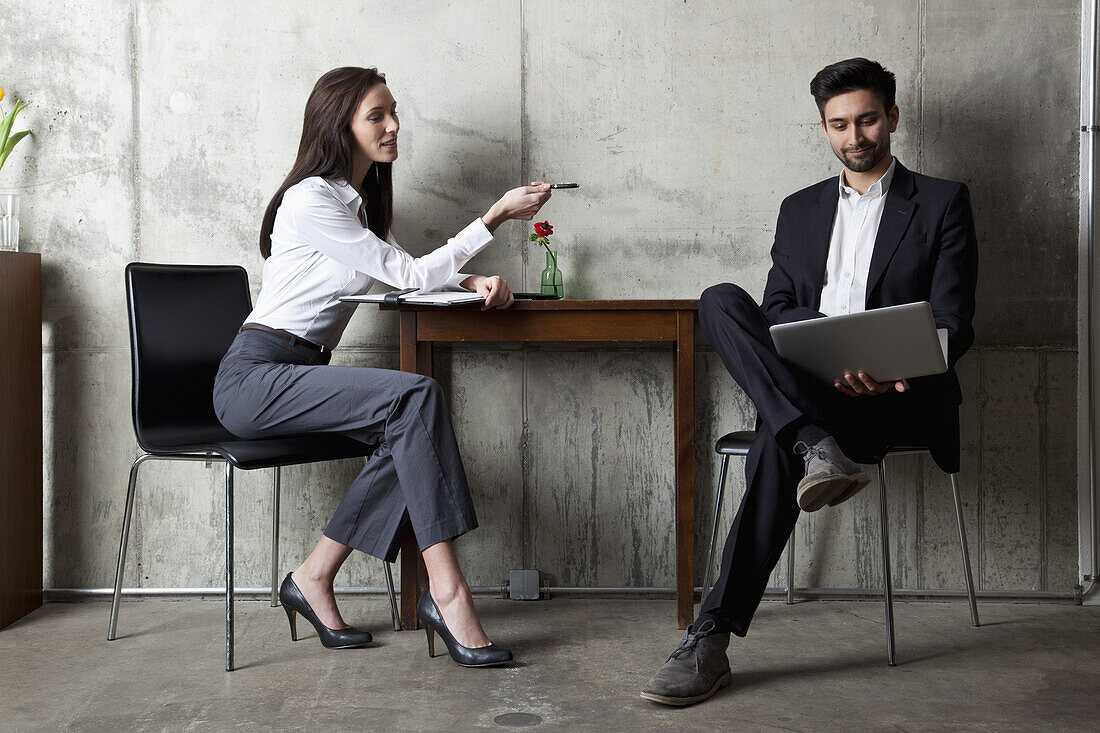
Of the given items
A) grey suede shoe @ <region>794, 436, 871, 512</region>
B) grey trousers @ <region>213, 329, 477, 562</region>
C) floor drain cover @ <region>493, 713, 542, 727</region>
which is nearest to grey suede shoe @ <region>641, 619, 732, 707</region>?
floor drain cover @ <region>493, 713, 542, 727</region>

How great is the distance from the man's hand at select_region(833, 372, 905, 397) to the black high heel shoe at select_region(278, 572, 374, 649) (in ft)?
4.68

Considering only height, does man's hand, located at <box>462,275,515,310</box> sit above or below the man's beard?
below

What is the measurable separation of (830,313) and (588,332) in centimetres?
70

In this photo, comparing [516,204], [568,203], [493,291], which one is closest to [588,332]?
[493,291]

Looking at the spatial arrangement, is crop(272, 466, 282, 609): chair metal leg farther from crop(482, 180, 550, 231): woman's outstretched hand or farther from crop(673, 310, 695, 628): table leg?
crop(673, 310, 695, 628): table leg

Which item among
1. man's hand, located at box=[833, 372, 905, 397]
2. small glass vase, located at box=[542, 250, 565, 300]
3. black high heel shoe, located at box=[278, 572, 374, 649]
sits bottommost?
black high heel shoe, located at box=[278, 572, 374, 649]

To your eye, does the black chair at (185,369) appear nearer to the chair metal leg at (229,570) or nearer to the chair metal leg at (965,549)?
the chair metal leg at (229,570)

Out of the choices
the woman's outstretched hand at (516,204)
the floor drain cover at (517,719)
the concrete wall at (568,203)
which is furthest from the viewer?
the concrete wall at (568,203)

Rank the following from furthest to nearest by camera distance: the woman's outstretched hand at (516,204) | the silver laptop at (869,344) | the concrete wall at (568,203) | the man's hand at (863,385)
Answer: the concrete wall at (568,203) → the woman's outstretched hand at (516,204) → the man's hand at (863,385) → the silver laptop at (869,344)

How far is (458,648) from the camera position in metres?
2.28

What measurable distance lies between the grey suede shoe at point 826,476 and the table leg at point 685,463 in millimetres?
567

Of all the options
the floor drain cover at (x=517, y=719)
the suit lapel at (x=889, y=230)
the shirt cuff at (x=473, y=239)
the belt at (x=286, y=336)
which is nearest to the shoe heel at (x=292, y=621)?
the belt at (x=286, y=336)

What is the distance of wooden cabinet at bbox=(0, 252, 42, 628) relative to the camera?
272 cm

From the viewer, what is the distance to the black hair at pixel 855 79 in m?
2.53
